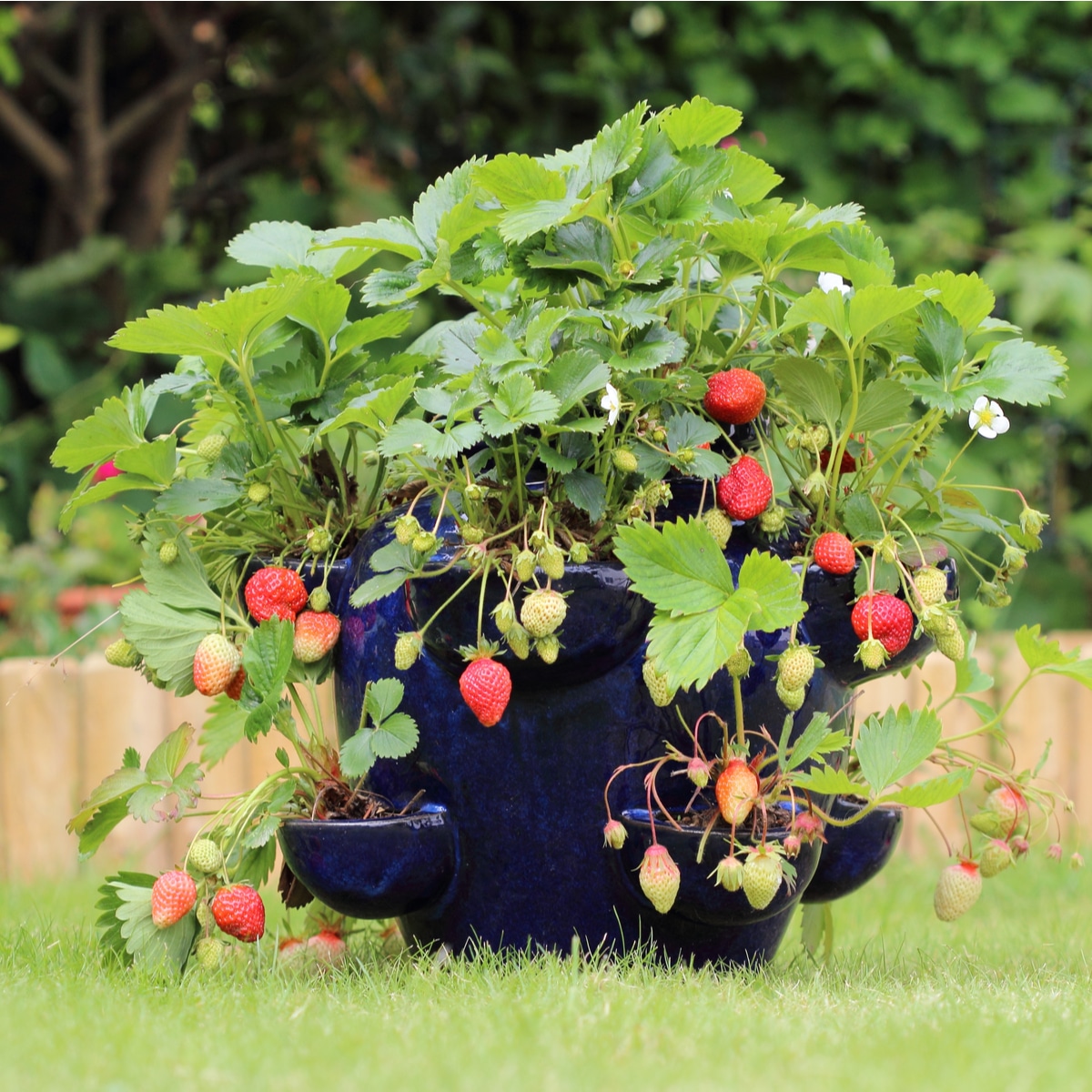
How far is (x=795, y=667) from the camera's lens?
43.8 inches

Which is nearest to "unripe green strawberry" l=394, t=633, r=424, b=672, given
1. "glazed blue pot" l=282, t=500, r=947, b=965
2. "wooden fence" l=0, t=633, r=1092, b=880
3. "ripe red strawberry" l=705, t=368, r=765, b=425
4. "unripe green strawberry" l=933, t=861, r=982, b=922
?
"glazed blue pot" l=282, t=500, r=947, b=965

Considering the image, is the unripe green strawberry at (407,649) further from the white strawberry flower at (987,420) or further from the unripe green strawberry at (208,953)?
the white strawberry flower at (987,420)

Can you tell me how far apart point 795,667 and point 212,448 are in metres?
0.60

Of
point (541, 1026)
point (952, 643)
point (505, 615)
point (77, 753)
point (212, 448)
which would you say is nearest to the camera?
point (541, 1026)

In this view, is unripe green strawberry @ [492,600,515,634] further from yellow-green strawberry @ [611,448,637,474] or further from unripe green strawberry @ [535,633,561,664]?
yellow-green strawberry @ [611,448,637,474]

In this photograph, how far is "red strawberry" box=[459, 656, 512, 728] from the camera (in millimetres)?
1116

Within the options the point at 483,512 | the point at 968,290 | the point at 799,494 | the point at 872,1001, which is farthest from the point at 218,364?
the point at 872,1001

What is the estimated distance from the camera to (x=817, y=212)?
1291mm

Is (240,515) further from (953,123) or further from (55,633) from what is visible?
(953,123)

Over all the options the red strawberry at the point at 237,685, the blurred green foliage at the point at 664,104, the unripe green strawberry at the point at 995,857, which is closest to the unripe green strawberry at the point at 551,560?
the red strawberry at the point at 237,685

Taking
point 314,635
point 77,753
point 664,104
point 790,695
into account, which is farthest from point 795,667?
point 664,104

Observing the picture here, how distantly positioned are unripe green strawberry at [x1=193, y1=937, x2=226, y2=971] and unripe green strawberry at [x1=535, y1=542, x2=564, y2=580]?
45 cm

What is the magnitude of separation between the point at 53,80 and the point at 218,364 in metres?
3.39

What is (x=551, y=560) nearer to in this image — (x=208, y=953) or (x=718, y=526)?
(x=718, y=526)
